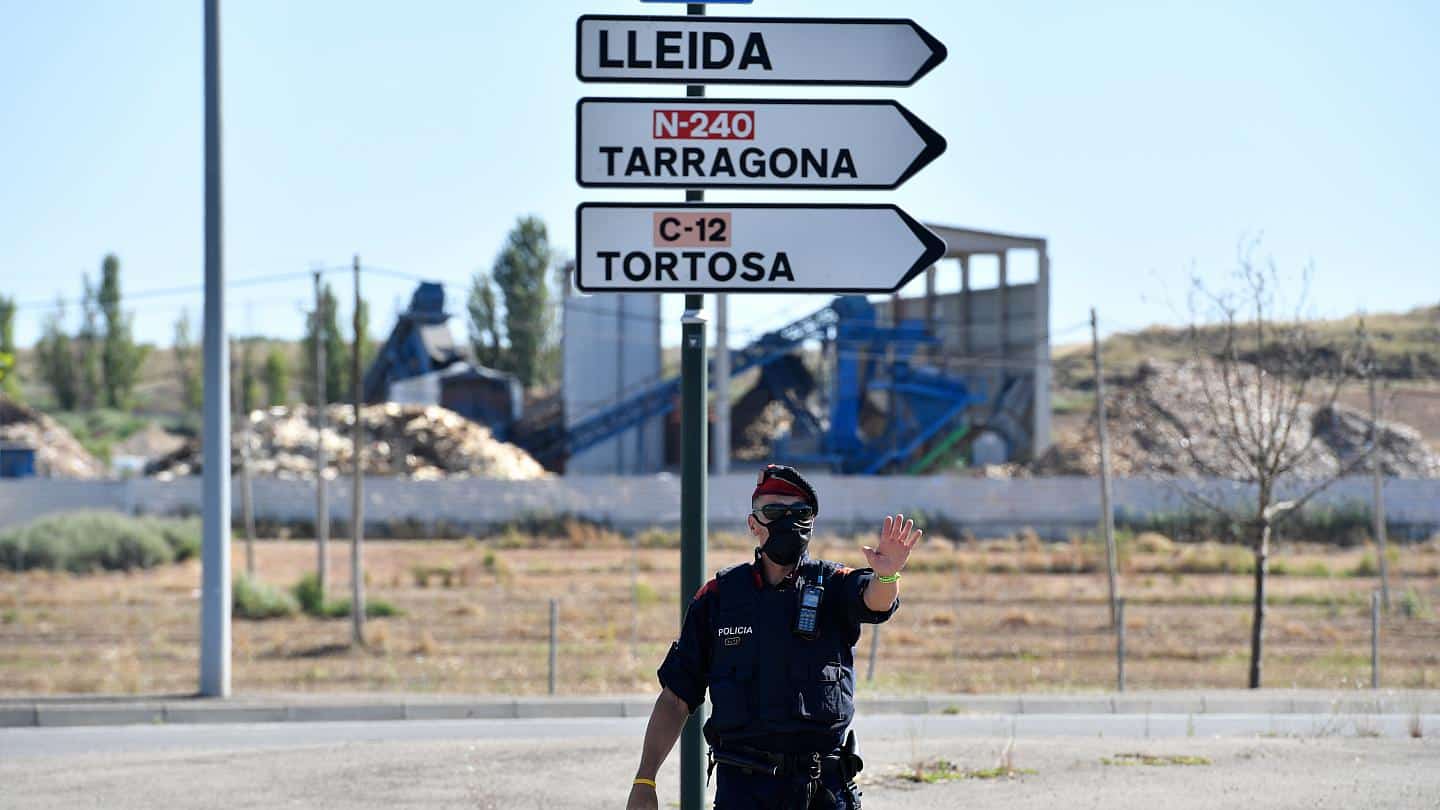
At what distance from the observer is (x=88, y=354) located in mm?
107938

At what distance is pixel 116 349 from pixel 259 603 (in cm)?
8224

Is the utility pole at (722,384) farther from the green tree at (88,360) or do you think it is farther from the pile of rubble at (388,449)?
the green tree at (88,360)

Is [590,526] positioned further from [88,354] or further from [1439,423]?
[88,354]

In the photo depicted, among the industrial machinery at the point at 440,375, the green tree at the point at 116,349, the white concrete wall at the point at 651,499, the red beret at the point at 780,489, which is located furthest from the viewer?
the green tree at the point at 116,349

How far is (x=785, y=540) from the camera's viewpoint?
4656 millimetres

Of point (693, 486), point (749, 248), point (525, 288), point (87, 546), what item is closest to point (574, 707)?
point (693, 486)

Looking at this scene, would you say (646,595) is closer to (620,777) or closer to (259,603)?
(259,603)

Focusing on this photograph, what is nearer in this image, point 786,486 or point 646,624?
point 786,486

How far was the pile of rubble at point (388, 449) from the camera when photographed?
196ft

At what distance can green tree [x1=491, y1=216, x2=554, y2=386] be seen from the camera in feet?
299

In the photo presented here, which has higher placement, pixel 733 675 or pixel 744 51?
pixel 744 51

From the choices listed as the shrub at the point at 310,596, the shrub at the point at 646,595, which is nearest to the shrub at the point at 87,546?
the shrub at the point at 310,596

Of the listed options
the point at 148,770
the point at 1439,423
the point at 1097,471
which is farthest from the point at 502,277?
the point at 148,770

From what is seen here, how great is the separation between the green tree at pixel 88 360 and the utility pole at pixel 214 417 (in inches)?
3846
